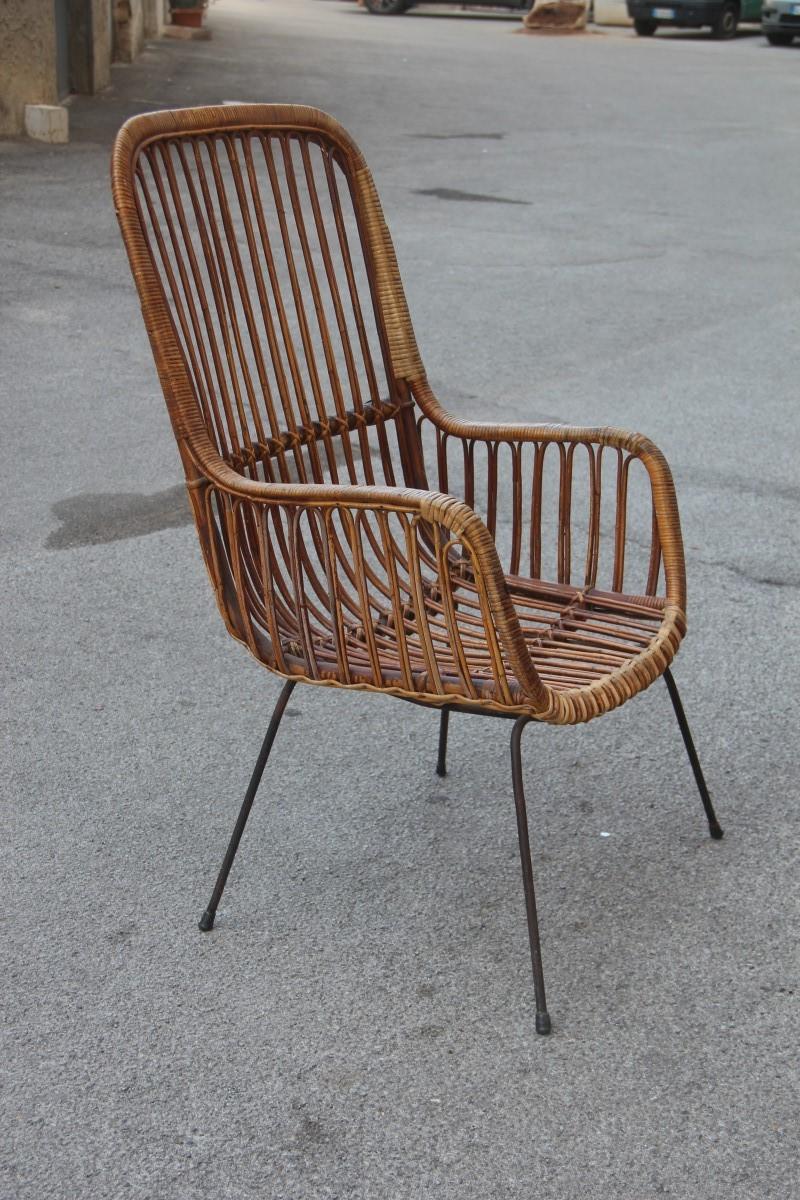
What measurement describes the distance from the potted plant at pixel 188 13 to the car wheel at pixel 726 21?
26.4 feet

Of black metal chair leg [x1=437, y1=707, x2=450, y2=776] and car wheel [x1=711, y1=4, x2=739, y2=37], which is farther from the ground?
black metal chair leg [x1=437, y1=707, x2=450, y2=776]

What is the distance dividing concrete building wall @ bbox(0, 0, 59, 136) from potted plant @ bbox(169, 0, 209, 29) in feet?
28.2

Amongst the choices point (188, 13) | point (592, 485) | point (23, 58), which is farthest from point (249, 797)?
point (188, 13)

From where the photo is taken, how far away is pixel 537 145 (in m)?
11.5

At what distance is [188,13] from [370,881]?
17.2m

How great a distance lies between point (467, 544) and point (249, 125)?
1003mm

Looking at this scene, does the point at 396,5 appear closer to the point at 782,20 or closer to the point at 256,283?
the point at 782,20

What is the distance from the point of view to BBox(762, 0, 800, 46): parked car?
20484mm

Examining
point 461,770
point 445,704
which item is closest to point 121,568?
point 461,770

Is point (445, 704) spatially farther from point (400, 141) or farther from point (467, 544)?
Answer: point (400, 141)

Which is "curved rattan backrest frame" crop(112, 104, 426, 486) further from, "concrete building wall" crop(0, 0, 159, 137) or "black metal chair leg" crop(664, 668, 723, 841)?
"concrete building wall" crop(0, 0, 159, 137)

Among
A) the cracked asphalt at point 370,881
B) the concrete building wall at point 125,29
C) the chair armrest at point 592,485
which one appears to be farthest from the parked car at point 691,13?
the chair armrest at point 592,485

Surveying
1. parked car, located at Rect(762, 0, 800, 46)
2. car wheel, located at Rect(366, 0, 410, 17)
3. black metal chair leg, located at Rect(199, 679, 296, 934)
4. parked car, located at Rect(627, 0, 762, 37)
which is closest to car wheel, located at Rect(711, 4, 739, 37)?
parked car, located at Rect(627, 0, 762, 37)

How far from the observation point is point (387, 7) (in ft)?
84.3
